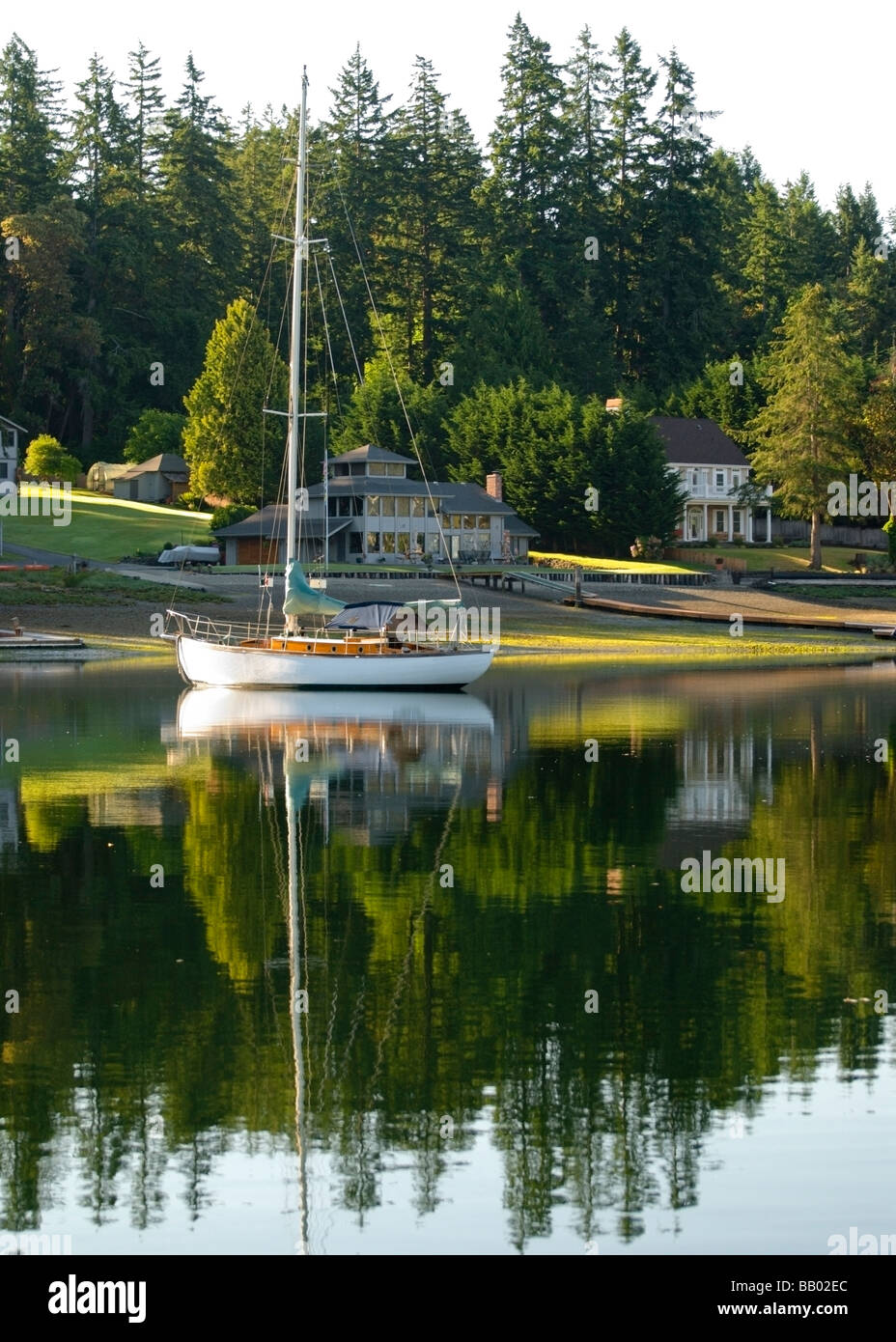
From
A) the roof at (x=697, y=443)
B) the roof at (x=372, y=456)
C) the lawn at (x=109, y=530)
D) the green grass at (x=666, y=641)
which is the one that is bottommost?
the green grass at (x=666, y=641)

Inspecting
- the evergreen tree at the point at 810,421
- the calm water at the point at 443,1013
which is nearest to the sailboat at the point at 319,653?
the calm water at the point at 443,1013

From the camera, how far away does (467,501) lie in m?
100

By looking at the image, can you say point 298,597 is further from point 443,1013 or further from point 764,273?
point 764,273

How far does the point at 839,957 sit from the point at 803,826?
825 cm

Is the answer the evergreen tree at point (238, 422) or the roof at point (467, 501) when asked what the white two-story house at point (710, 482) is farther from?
the evergreen tree at point (238, 422)

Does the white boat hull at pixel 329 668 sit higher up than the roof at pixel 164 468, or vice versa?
the roof at pixel 164 468

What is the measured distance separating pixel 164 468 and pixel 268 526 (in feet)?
84.2

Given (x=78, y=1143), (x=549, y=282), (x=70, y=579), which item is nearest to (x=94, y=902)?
(x=78, y=1143)

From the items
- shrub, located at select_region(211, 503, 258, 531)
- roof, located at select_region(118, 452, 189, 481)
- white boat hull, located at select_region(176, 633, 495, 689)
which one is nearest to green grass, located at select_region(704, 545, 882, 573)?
shrub, located at select_region(211, 503, 258, 531)

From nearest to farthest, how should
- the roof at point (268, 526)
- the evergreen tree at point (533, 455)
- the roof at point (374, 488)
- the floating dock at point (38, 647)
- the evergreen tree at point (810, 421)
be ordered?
the floating dock at point (38, 647)
the roof at point (268, 526)
the roof at point (374, 488)
the evergreen tree at point (533, 455)
the evergreen tree at point (810, 421)

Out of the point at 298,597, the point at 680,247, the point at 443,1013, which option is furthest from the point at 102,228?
the point at 443,1013

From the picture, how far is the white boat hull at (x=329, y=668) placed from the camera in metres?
49.4

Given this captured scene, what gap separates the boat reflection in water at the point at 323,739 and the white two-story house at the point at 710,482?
219 ft

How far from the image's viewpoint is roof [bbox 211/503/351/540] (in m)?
93.6
